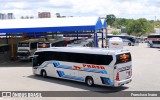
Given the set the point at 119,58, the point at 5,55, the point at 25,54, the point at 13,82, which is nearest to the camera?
the point at 119,58

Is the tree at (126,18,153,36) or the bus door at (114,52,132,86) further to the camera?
the tree at (126,18,153,36)

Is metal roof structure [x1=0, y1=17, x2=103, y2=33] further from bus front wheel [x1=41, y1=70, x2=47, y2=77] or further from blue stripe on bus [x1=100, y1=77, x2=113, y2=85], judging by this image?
blue stripe on bus [x1=100, y1=77, x2=113, y2=85]

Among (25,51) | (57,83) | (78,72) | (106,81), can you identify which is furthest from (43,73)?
(25,51)

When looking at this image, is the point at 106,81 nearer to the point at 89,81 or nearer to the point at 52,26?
the point at 89,81

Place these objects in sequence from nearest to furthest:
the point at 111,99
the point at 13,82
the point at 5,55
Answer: the point at 111,99 < the point at 13,82 < the point at 5,55

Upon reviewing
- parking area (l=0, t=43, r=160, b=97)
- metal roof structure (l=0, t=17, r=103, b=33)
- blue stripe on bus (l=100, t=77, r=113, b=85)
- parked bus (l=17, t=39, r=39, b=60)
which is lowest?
parking area (l=0, t=43, r=160, b=97)

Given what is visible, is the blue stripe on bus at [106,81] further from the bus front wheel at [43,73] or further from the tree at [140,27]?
the tree at [140,27]

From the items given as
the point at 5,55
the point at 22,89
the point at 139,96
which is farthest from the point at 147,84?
the point at 5,55

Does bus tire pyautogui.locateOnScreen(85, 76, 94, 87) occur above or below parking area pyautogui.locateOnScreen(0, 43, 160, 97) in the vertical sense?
above

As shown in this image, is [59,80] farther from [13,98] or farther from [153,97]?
[153,97]

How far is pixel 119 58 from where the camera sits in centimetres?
1841

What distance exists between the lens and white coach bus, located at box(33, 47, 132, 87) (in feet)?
60.5

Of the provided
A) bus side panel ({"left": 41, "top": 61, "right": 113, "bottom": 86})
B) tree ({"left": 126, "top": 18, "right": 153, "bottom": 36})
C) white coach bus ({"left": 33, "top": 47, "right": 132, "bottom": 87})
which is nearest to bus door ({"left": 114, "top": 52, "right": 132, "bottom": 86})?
white coach bus ({"left": 33, "top": 47, "right": 132, "bottom": 87})

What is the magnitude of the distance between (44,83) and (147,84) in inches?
306
